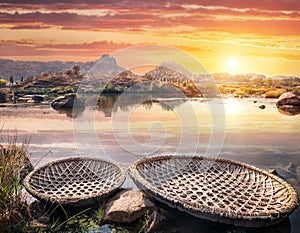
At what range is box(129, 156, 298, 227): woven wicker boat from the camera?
8.92 feet

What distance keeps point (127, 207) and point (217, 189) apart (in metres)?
0.95

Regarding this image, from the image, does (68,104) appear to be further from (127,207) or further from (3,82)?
(127,207)

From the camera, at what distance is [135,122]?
682 centimetres

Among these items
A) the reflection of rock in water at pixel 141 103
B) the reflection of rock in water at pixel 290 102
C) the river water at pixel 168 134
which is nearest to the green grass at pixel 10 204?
the river water at pixel 168 134

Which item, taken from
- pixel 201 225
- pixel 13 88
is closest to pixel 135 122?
pixel 201 225

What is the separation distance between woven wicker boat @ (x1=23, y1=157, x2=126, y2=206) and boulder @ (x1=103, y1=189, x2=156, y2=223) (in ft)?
0.40

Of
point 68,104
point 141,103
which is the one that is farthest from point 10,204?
point 68,104

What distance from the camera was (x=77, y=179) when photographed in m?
3.78

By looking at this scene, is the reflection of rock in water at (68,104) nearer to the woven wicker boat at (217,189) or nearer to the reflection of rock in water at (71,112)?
the reflection of rock in water at (71,112)

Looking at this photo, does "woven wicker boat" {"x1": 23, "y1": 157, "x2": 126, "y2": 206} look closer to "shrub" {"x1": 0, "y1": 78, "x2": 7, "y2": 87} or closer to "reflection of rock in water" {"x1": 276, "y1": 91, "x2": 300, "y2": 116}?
"reflection of rock in water" {"x1": 276, "y1": 91, "x2": 300, "y2": 116}

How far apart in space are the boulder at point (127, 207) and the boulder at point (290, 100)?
7686mm

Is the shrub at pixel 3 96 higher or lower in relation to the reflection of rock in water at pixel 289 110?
higher

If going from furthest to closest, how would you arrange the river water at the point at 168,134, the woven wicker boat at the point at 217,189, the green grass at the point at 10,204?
the river water at the point at 168,134 → the woven wicker boat at the point at 217,189 → the green grass at the point at 10,204

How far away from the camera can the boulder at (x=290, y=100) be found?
9797 mm
